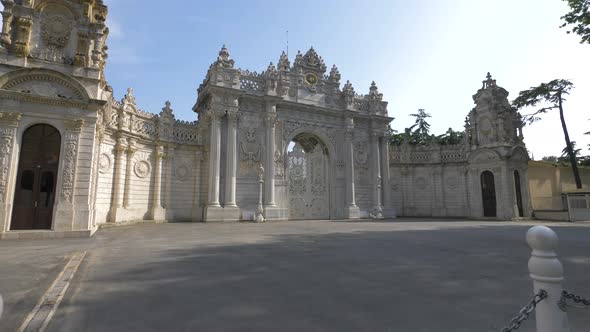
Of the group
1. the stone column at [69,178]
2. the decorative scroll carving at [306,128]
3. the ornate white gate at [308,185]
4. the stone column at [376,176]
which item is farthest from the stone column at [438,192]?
the stone column at [69,178]

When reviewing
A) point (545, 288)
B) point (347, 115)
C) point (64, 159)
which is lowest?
point (545, 288)

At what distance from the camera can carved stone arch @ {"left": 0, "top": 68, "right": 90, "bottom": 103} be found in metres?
9.99

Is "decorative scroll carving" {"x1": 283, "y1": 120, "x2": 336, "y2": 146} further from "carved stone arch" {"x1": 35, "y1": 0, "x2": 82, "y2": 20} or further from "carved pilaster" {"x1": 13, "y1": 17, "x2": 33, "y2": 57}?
"carved pilaster" {"x1": 13, "y1": 17, "x2": 33, "y2": 57}

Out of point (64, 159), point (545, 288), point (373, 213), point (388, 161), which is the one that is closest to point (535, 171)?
point (388, 161)

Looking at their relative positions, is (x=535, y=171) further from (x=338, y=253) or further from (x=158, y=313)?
(x=158, y=313)

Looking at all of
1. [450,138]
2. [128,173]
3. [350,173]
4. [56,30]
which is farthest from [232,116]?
[450,138]

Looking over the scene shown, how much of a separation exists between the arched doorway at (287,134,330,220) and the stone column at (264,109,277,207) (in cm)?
150

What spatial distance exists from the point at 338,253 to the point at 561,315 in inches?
189

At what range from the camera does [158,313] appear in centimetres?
334

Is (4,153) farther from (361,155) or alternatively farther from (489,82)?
(489,82)

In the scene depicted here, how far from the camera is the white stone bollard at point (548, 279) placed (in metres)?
2.21

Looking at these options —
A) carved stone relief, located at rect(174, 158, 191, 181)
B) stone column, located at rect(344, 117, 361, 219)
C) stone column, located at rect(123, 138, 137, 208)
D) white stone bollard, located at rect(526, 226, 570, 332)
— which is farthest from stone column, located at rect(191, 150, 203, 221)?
white stone bollard, located at rect(526, 226, 570, 332)

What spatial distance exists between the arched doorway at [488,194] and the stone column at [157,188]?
862 inches

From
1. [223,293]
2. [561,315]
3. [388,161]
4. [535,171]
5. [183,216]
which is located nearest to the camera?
[561,315]
